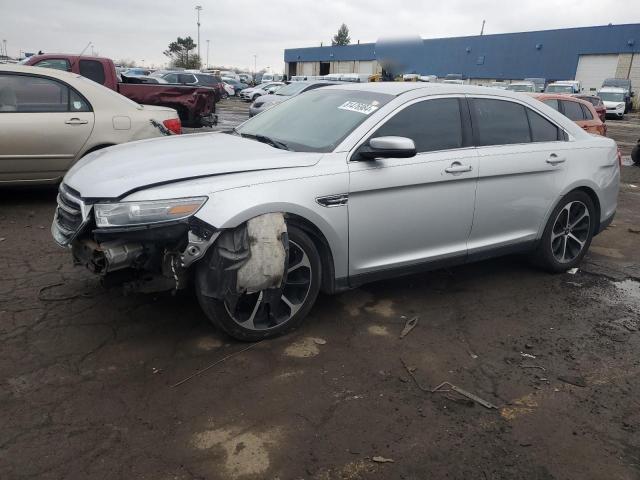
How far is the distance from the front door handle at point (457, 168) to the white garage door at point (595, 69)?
4084 centimetres

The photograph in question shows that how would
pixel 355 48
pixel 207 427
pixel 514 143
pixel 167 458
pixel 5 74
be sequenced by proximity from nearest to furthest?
pixel 167 458, pixel 207 427, pixel 514 143, pixel 5 74, pixel 355 48

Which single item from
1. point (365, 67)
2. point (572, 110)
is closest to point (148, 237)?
point (572, 110)

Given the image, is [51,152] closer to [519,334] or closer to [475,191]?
[475,191]

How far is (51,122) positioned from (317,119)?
144 inches

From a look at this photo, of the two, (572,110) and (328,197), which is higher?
(572,110)

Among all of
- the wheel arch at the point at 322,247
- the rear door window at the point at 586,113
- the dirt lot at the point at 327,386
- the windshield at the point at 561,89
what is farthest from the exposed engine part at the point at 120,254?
the windshield at the point at 561,89

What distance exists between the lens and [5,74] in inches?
238

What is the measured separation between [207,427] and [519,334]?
233cm

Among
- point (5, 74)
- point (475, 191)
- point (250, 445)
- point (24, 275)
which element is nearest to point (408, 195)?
point (475, 191)

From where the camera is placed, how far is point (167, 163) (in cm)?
341

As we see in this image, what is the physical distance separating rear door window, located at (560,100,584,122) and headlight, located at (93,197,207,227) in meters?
9.21

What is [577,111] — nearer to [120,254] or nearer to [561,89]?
[120,254]

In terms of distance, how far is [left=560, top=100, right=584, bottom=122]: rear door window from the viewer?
10.3 metres

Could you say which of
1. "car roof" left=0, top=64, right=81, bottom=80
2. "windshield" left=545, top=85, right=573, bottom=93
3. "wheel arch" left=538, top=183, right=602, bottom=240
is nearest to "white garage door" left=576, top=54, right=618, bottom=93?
"windshield" left=545, top=85, right=573, bottom=93
